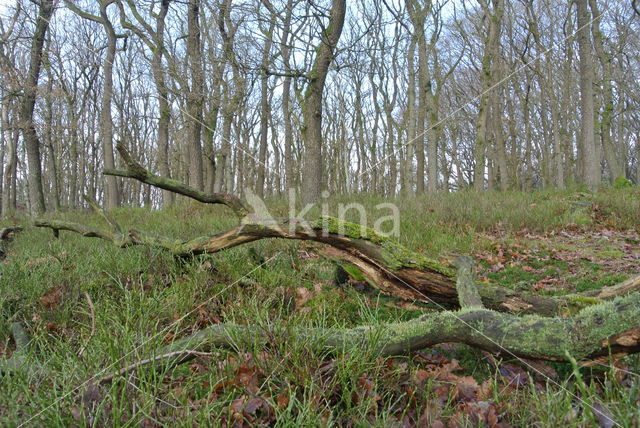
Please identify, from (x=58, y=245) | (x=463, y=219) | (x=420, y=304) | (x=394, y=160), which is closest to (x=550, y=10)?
(x=394, y=160)

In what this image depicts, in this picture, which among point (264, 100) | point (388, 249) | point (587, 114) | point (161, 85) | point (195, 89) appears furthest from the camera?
point (264, 100)

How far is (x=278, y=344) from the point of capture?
2225 millimetres

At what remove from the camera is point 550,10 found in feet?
63.8

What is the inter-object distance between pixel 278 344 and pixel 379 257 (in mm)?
1372

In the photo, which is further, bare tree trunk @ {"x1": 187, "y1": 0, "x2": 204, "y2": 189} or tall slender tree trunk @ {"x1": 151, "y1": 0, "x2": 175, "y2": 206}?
tall slender tree trunk @ {"x1": 151, "y1": 0, "x2": 175, "y2": 206}

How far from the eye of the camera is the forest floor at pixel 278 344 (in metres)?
1.75

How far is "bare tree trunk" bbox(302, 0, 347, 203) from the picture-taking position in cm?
866

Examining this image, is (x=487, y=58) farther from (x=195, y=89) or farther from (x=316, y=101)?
(x=195, y=89)

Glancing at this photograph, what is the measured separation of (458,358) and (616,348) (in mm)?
891

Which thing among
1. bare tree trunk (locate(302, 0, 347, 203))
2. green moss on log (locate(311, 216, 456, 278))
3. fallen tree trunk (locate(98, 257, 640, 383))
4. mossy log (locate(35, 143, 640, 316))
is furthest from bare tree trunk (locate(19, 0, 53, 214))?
fallen tree trunk (locate(98, 257, 640, 383))

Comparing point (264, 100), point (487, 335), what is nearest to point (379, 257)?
point (487, 335)

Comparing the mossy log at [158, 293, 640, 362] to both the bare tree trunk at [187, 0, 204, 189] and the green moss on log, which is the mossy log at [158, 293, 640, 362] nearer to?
the green moss on log

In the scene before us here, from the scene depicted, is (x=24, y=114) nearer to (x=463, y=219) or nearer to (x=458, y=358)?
(x=463, y=219)

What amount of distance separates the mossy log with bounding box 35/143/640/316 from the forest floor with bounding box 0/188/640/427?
0.75 feet
